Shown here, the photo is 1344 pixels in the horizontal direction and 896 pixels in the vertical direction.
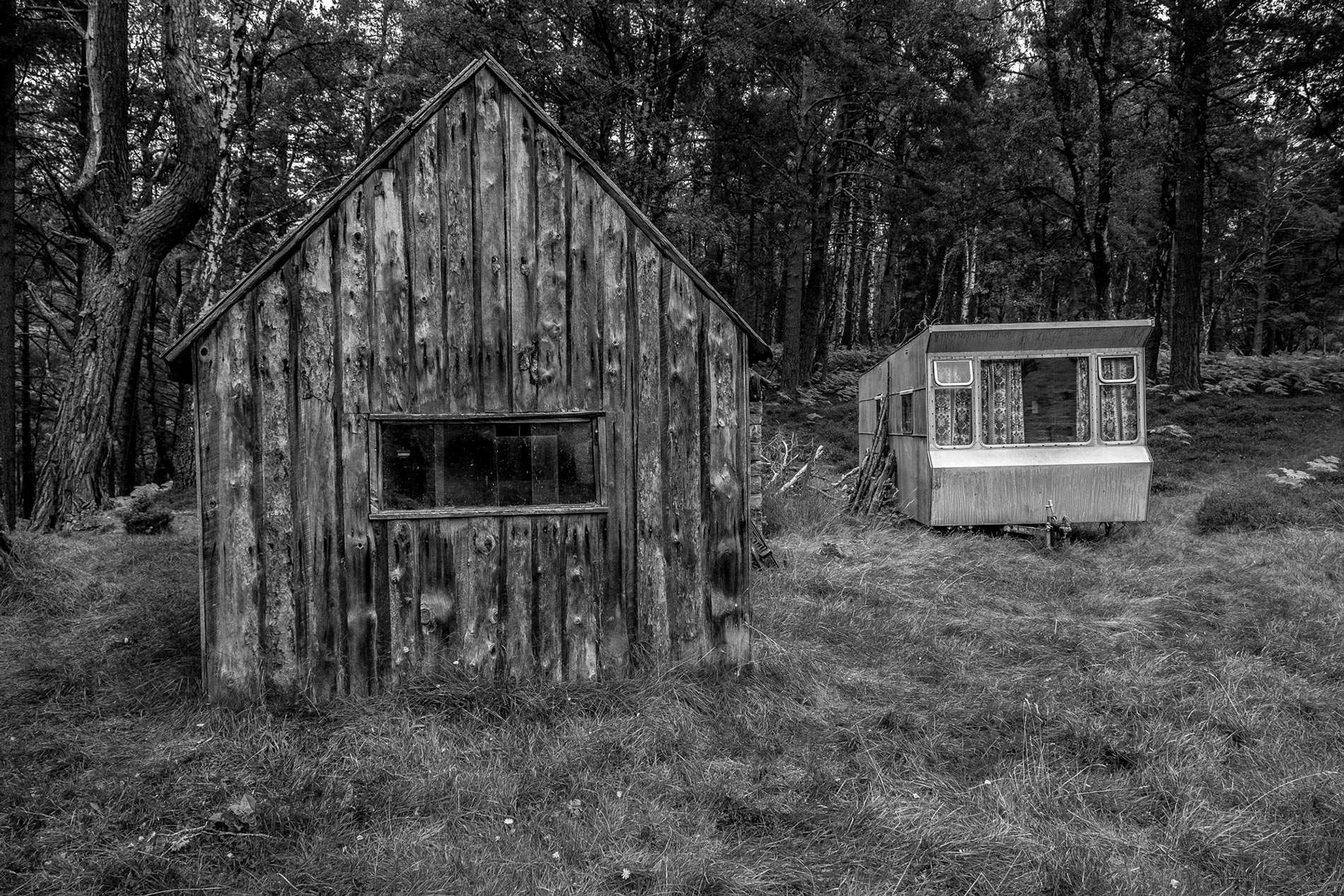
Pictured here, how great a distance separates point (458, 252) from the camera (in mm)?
5523

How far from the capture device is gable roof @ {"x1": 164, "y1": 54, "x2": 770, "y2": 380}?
203 inches

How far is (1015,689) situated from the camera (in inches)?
246

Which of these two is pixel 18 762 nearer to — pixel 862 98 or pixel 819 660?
pixel 819 660

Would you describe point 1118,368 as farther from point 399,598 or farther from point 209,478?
point 209,478

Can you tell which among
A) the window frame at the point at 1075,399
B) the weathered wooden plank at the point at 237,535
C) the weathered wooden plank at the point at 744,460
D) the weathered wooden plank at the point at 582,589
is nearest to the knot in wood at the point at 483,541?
the weathered wooden plank at the point at 582,589

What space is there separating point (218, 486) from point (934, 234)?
21867mm

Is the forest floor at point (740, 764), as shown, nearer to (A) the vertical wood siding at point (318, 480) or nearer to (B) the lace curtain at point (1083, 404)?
(A) the vertical wood siding at point (318, 480)

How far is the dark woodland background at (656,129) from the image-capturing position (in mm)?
11328

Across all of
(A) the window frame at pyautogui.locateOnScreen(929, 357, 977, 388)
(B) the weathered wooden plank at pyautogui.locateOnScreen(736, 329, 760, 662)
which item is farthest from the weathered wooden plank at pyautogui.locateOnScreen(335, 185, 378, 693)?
(A) the window frame at pyautogui.locateOnScreen(929, 357, 977, 388)

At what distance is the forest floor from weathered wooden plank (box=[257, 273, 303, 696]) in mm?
378

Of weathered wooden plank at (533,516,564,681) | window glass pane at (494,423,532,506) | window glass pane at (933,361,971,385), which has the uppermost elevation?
window glass pane at (933,361,971,385)

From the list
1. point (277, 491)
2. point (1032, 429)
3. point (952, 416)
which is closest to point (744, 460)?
point (277, 491)

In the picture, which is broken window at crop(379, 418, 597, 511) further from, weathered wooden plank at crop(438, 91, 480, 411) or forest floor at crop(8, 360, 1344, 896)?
forest floor at crop(8, 360, 1344, 896)

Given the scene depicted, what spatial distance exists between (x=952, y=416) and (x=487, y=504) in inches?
317
